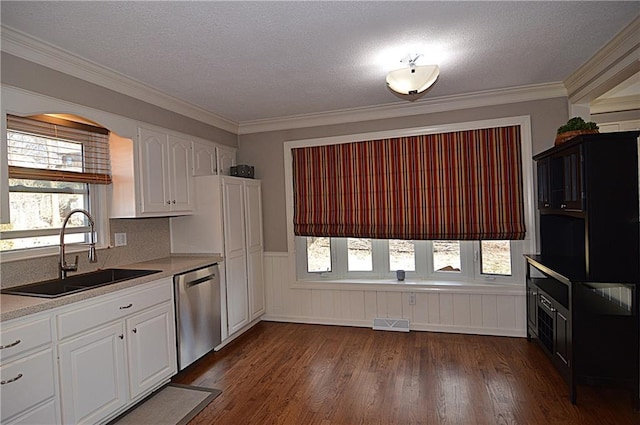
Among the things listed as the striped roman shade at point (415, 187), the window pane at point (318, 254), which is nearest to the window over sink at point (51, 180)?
the striped roman shade at point (415, 187)

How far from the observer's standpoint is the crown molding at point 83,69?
7.32ft

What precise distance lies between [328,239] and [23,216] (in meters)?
2.95

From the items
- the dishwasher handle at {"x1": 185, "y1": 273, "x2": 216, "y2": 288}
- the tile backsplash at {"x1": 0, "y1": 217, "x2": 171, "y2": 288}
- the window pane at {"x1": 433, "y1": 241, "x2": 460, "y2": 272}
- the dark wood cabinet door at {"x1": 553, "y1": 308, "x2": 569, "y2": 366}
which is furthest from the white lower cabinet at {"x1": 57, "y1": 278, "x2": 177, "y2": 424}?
the dark wood cabinet door at {"x1": 553, "y1": 308, "x2": 569, "y2": 366}

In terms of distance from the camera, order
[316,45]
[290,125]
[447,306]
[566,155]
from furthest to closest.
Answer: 1. [290,125]
2. [447,306]
3. [566,155]
4. [316,45]

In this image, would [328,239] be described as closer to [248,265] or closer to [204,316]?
[248,265]

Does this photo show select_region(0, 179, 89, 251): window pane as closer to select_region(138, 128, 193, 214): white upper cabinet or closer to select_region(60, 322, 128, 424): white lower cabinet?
select_region(138, 128, 193, 214): white upper cabinet

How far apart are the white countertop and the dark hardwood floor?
0.93 m

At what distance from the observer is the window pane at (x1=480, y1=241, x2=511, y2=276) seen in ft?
12.8

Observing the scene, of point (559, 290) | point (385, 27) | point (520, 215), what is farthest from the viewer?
point (520, 215)

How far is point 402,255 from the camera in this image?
4.30 m

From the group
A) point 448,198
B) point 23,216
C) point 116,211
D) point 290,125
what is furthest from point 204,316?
point 448,198

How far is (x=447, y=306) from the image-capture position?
4.02 m

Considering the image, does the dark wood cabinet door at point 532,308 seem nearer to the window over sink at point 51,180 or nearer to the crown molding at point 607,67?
the crown molding at point 607,67

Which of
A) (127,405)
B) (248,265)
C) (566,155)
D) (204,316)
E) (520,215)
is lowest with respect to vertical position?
(127,405)
